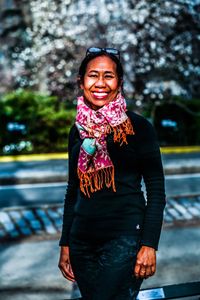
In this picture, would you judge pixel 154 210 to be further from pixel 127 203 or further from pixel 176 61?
pixel 176 61

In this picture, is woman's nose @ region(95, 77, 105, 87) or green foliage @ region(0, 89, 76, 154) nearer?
woman's nose @ region(95, 77, 105, 87)

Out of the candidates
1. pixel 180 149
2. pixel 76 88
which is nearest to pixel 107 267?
pixel 76 88

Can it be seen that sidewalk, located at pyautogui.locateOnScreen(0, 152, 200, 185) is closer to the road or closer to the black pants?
the road

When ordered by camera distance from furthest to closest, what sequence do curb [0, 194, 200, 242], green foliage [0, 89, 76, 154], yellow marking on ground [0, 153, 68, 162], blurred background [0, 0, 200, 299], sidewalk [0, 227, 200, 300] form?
green foliage [0, 89, 76, 154], yellow marking on ground [0, 153, 68, 162], blurred background [0, 0, 200, 299], curb [0, 194, 200, 242], sidewalk [0, 227, 200, 300]

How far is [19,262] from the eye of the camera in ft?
16.2

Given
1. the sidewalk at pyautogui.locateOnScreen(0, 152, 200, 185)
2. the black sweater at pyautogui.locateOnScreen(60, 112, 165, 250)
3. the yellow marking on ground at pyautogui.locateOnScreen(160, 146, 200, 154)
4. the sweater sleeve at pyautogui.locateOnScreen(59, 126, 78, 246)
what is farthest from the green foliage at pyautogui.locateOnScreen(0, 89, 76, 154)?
the black sweater at pyautogui.locateOnScreen(60, 112, 165, 250)

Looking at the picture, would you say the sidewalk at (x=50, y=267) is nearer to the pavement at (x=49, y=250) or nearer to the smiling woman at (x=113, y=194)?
the pavement at (x=49, y=250)

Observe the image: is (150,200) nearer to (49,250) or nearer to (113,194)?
(113,194)

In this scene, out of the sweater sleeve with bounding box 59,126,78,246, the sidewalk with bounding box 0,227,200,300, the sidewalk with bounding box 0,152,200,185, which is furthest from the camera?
the sidewalk with bounding box 0,152,200,185

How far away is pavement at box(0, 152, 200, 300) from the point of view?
428 cm

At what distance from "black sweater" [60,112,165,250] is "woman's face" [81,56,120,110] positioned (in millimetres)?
155

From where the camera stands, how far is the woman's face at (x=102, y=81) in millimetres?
2285

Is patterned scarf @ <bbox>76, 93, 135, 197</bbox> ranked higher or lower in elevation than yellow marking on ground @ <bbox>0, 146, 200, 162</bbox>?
higher

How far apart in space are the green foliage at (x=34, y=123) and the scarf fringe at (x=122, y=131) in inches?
501
